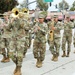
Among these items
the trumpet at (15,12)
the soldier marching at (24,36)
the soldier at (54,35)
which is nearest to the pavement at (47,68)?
the soldier marching at (24,36)

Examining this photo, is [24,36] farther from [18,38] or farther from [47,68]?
[47,68]

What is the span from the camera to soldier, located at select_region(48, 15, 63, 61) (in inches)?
389

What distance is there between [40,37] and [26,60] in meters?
1.51

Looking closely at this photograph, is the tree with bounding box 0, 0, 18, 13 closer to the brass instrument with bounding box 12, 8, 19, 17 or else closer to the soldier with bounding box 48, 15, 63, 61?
the soldier with bounding box 48, 15, 63, 61

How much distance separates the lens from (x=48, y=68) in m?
8.71

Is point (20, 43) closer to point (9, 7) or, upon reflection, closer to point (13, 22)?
point (13, 22)

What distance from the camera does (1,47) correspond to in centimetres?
941

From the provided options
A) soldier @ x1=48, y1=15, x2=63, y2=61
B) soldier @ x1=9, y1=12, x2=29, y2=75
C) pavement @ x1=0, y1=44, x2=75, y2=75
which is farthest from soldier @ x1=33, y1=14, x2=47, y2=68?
soldier @ x1=9, y1=12, x2=29, y2=75

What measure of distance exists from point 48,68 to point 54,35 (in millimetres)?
1628

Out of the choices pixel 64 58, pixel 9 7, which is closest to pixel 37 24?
pixel 64 58

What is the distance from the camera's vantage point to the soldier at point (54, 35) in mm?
9891

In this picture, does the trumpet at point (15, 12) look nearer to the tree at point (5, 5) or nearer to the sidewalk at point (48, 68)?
the sidewalk at point (48, 68)

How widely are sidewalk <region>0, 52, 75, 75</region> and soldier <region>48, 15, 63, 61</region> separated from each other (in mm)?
394

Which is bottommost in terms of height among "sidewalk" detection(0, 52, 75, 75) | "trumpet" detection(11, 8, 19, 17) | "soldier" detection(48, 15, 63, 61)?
"sidewalk" detection(0, 52, 75, 75)
